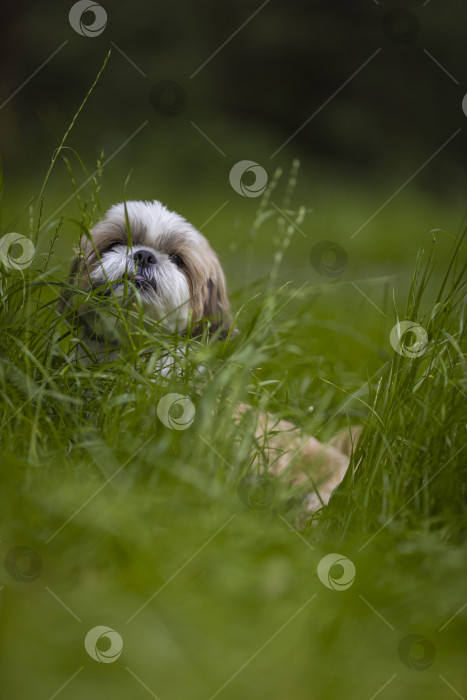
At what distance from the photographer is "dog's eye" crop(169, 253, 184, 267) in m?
2.63

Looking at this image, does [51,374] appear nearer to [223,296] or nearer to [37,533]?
[37,533]

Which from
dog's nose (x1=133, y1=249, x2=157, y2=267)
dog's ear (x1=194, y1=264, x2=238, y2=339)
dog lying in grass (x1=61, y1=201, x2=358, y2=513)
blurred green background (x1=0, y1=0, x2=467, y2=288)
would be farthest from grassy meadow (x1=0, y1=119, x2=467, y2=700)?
blurred green background (x1=0, y1=0, x2=467, y2=288)

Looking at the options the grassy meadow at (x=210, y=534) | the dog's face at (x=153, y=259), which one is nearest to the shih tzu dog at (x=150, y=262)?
the dog's face at (x=153, y=259)

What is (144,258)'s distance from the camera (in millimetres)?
2516

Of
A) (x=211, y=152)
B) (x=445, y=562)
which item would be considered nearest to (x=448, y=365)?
(x=445, y=562)

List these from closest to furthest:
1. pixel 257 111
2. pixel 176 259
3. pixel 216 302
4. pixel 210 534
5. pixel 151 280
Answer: pixel 210 534 < pixel 151 280 < pixel 176 259 < pixel 216 302 < pixel 257 111

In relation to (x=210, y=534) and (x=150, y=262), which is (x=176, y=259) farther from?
(x=210, y=534)

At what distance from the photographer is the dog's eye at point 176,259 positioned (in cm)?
263

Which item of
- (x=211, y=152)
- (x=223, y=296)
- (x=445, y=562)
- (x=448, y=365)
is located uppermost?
(x=211, y=152)

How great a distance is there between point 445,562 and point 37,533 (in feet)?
3.09

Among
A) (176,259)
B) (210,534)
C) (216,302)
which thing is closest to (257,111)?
(216,302)

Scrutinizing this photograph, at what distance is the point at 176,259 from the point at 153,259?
0.44 ft

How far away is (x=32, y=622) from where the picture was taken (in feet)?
4.92

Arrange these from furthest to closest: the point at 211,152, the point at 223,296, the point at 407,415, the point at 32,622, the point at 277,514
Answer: the point at 211,152 → the point at 223,296 → the point at 407,415 → the point at 277,514 → the point at 32,622
